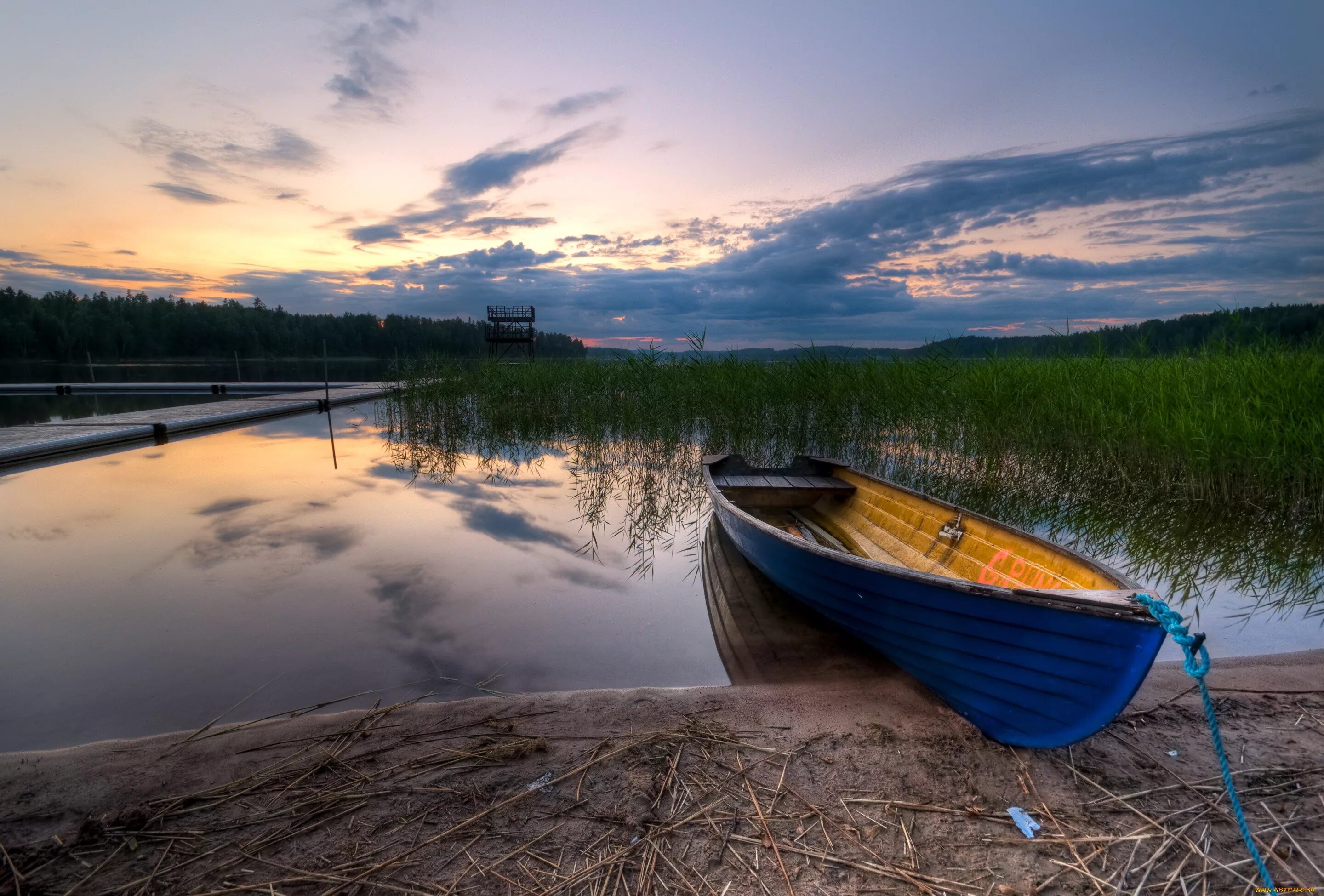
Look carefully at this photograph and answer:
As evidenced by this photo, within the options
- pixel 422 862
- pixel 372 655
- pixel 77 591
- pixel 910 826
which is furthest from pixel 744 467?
pixel 77 591

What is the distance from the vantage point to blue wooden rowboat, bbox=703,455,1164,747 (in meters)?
2.05

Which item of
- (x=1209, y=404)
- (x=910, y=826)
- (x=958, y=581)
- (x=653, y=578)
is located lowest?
(x=653, y=578)

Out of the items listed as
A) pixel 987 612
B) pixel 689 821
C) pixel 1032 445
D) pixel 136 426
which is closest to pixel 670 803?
pixel 689 821

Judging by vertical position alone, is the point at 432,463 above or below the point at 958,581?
below

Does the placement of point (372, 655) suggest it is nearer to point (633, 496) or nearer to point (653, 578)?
point (653, 578)

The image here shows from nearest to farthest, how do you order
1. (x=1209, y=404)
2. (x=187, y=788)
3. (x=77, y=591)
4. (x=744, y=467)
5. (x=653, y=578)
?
(x=187, y=788) < (x=77, y=591) < (x=653, y=578) < (x=1209, y=404) < (x=744, y=467)

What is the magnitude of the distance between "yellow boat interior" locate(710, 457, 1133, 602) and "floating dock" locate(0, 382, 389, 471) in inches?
392

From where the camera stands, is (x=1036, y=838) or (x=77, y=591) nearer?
(x=1036, y=838)

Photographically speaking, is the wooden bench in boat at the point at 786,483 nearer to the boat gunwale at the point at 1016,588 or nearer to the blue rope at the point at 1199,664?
the boat gunwale at the point at 1016,588

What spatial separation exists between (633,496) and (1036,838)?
603 cm

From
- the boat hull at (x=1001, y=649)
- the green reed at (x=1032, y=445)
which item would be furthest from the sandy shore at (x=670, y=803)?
the green reed at (x=1032, y=445)

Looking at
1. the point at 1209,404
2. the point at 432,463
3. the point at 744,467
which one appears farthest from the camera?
the point at 432,463

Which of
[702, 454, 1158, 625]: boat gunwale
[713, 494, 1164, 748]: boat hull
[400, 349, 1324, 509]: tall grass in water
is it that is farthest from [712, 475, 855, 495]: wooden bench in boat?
[400, 349, 1324, 509]: tall grass in water

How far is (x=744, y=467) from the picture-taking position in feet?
22.0
